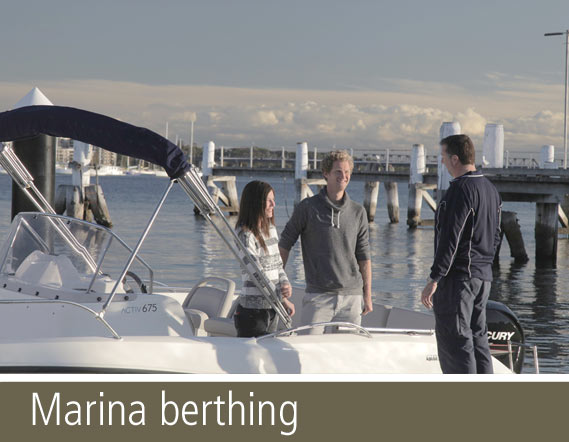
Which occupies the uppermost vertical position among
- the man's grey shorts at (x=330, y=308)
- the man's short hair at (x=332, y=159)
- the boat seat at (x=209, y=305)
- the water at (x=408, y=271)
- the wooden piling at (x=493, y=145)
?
the wooden piling at (x=493, y=145)

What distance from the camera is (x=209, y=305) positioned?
7047mm

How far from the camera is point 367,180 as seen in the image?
33406 mm

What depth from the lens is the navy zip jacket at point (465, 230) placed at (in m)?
5.27

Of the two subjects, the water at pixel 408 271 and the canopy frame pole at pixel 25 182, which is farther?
the water at pixel 408 271

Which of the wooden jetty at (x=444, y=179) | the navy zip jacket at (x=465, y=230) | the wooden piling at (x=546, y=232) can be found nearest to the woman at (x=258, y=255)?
the navy zip jacket at (x=465, y=230)

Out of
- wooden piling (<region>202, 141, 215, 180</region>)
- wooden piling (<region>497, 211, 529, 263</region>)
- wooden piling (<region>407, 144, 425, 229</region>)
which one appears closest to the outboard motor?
wooden piling (<region>497, 211, 529, 263</region>)

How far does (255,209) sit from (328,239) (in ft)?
1.69

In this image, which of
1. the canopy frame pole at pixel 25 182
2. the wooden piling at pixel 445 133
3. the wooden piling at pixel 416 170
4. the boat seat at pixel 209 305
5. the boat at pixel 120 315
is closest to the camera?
the boat at pixel 120 315

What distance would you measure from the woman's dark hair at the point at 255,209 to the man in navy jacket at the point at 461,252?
3.62 feet

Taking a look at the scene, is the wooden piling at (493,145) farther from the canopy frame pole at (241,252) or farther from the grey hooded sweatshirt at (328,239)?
the canopy frame pole at (241,252)

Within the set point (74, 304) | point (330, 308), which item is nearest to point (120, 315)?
point (74, 304)

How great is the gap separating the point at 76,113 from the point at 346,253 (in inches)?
78.9

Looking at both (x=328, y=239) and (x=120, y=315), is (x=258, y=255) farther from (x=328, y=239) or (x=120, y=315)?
(x=120, y=315)

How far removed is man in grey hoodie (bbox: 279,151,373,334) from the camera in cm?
574
